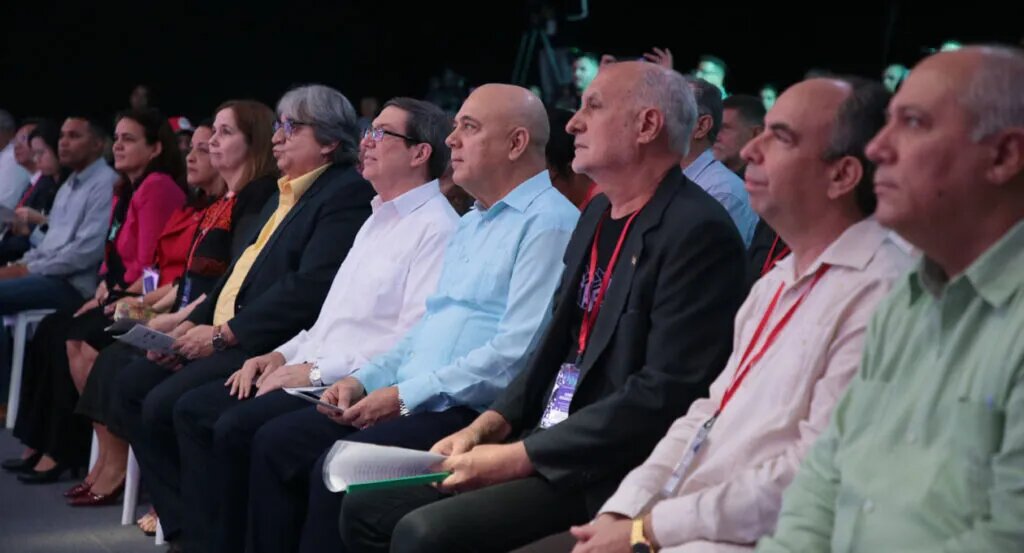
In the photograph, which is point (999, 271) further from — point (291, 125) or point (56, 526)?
point (56, 526)

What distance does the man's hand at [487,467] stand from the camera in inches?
99.2

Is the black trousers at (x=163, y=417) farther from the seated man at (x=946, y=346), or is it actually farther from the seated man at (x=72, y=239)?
the seated man at (x=946, y=346)

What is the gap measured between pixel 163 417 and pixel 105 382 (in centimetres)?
74

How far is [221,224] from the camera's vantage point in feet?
15.0

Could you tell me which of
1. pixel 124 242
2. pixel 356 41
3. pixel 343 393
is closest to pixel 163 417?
pixel 343 393

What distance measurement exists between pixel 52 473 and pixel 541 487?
3.22 m

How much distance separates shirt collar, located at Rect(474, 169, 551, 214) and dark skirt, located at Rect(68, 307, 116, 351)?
7.68ft

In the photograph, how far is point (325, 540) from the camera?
3025 mm

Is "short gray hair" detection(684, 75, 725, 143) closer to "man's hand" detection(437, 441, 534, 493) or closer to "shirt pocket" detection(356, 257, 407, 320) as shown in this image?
"shirt pocket" detection(356, 257, 407, 320)


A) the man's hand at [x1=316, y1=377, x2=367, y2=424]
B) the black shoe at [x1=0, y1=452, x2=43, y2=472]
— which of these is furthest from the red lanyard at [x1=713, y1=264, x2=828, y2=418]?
the black shoe at [x1=0, y1=452, x2=43, y2=472]

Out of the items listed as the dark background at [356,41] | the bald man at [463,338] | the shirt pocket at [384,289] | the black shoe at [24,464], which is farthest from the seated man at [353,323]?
the dark background at [356,41]

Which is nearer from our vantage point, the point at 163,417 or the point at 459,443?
the point at 459,443

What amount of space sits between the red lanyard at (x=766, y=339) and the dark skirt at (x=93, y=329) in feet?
10.9

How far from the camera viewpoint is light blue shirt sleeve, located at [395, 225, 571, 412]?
9.90ft
